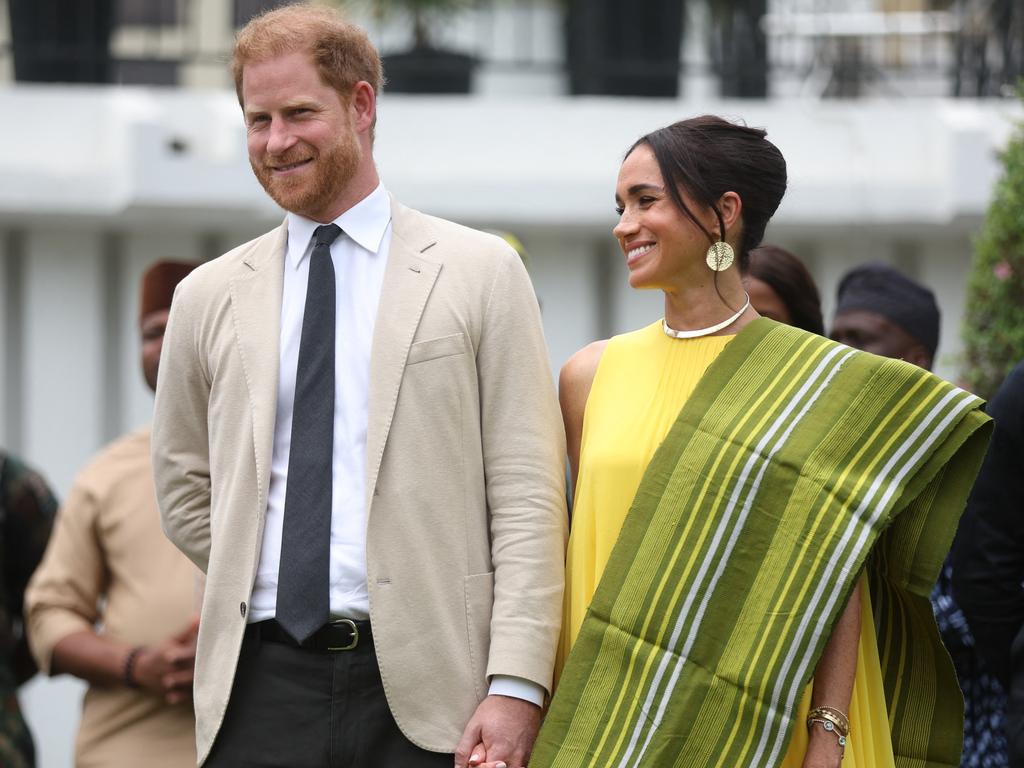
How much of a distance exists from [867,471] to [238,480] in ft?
3.91

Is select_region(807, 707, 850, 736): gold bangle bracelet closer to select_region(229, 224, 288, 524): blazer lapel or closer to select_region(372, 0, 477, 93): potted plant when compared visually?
select_region(229, 224, 288, 524): blazer lapel

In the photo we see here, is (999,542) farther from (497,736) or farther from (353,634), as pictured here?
(353,634)

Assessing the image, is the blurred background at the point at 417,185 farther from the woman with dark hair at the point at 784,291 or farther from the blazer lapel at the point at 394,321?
the blazer lapel at the point at 394,321

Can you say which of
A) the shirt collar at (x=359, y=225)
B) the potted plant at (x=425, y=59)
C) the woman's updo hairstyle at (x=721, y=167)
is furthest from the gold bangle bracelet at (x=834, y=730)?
the potted plant at (x=425, y=59)

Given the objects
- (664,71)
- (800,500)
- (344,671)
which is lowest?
(344,671)

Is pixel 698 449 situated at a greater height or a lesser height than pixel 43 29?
lesser

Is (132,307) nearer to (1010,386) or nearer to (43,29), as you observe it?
(43,29)

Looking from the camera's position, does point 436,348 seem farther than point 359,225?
No

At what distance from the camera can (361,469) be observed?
10.5ft

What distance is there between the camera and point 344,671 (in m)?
3.12

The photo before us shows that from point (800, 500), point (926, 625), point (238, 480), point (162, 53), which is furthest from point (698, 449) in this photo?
point (162, 53)

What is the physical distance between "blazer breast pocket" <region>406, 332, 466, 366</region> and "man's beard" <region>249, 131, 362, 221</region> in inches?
14.3

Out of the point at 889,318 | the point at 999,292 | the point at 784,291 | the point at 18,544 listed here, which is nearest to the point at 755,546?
the point at 784,291

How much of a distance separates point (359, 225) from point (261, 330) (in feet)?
0.95
